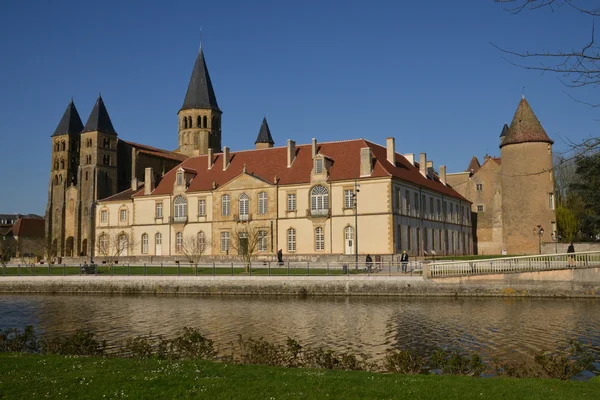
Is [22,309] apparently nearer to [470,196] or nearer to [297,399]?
[297,399]

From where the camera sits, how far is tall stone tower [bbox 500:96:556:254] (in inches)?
2218

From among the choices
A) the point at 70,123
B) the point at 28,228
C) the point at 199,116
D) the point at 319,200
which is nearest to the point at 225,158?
the point at 319,200

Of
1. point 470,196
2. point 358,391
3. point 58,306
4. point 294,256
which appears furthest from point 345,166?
point 358,391

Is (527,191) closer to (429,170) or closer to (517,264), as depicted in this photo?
(429,170)

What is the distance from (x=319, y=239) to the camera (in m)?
53.7

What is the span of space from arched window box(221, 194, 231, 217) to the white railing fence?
2898 centimetres

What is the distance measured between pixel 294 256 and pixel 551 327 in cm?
3246

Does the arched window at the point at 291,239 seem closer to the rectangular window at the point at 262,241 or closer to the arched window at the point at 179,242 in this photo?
the rectangular window at the point at 262,241

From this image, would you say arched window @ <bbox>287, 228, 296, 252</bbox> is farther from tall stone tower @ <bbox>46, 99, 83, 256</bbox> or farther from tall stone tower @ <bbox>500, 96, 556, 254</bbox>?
tall stone tower @ <bbox>46, 99, 83, 256</bbox>

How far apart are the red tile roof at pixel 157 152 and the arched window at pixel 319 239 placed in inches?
1335

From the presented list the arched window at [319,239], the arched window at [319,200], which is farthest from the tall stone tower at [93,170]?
the arched window at [319,239]

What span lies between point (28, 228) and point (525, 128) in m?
94.7

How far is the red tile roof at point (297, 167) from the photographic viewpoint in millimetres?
54000

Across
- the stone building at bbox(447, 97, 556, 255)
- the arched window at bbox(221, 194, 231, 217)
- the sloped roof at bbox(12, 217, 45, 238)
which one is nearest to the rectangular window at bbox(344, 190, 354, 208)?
the arched window at bbox(221, 194, 231, 217)
